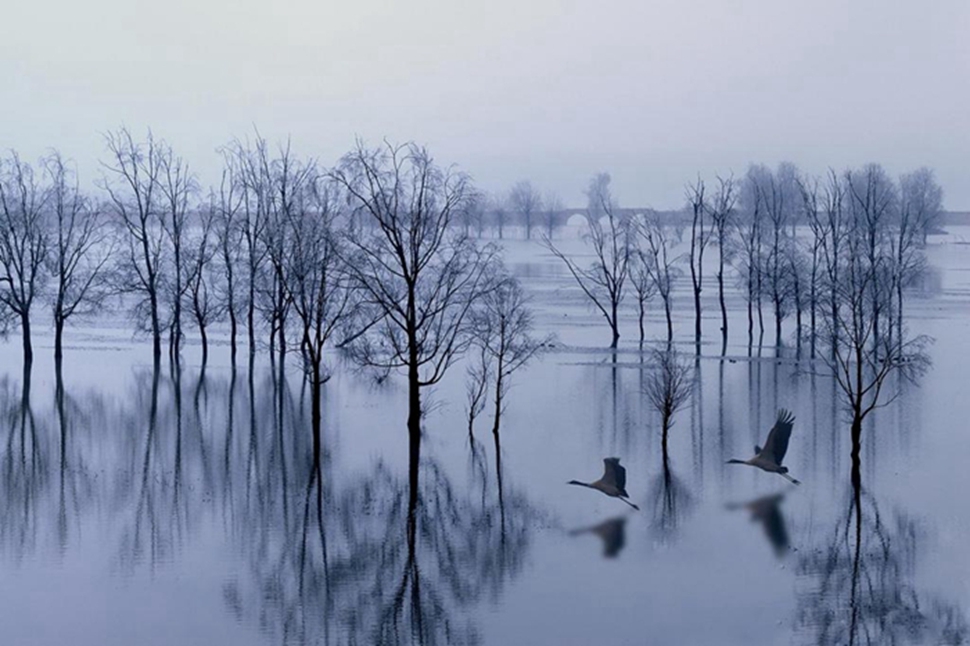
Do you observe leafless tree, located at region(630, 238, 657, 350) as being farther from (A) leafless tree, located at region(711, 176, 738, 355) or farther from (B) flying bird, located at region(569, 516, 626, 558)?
(B) flying bird, located at region(569, 516, 626, 558)

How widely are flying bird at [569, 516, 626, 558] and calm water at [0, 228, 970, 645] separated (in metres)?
0.07

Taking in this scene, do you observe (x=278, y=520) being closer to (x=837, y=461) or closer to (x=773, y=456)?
(x=773, y=456)

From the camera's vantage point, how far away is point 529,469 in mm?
21484

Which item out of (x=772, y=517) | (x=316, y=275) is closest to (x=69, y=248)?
(x=316, y=275)

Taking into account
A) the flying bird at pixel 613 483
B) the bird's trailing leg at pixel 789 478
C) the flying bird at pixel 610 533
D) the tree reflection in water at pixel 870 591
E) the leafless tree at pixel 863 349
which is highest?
the leafless tree at pixel 863 349

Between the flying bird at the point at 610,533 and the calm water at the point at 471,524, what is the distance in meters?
0.07

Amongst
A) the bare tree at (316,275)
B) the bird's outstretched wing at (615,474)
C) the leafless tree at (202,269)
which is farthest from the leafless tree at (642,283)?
the bird's outstretched wing at (615,474)

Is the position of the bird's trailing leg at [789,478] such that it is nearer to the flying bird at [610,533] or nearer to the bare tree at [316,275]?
the flying bird at [610,533]

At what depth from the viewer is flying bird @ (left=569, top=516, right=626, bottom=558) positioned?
16594 millimetres

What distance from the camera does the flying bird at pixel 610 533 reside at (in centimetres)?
1659

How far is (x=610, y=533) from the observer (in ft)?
56.8

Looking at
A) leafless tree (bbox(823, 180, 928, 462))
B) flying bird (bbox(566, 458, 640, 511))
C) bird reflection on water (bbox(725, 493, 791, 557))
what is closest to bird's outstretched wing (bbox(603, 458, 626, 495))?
flying bird (bbox(566, 458, 640, 511))

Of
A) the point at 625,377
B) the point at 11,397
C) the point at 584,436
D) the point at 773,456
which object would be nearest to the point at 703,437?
the point at 584,436

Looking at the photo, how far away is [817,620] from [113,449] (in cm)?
1461
